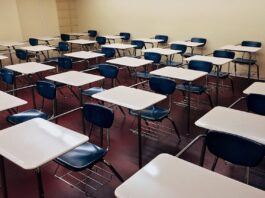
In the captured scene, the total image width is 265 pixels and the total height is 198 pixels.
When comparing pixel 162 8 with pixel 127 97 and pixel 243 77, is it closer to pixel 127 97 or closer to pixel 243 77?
pixel 243 77

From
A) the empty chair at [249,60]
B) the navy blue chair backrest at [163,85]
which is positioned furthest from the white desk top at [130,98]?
the empty chair at [249,60]

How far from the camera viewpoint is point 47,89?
3461 mm

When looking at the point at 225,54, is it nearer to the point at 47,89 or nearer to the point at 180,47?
the point at 180,47

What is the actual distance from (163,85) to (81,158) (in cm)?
164

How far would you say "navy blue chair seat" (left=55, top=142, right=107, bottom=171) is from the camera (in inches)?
88.9

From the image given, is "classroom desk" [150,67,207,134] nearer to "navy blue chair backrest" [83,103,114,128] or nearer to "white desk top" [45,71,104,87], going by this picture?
"white desk top" [45,71,104,87]

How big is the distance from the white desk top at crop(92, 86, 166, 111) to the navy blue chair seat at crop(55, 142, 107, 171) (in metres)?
0.56

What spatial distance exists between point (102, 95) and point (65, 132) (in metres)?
0.93

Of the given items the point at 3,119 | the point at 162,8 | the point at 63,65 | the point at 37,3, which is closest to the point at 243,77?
the point at 162,8

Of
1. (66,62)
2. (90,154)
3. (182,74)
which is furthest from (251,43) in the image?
(90,154)

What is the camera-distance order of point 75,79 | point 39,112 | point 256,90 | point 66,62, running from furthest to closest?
point 66,62 → point 75,79 → point 39,112 → point 256,90

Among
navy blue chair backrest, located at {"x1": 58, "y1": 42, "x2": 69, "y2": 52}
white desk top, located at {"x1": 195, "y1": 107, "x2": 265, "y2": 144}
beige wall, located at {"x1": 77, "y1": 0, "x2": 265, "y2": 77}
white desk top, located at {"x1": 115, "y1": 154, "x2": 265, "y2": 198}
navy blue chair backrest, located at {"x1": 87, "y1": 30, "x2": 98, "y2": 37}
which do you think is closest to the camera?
white desk top, located at {"x1": 115, "y1": 154, "x2": 265, "y2": 198}

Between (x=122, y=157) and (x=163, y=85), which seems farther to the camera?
(x=163, y=85)

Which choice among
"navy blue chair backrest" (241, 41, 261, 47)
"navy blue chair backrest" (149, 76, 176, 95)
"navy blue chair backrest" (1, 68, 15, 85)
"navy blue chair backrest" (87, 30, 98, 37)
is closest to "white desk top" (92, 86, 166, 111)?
"navy blue chair backrest" (149, 76, 176, 95)
